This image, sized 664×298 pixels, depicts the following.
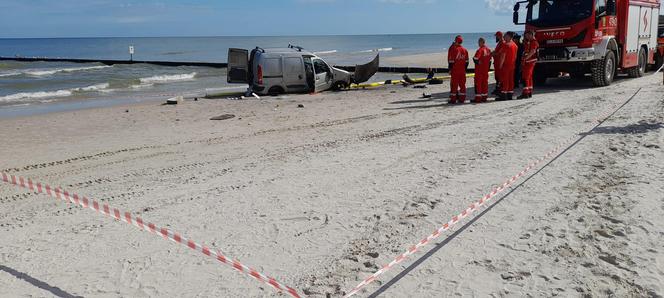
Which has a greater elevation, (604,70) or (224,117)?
(604,70)

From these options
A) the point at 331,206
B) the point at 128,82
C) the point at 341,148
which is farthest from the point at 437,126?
the point at 128,82

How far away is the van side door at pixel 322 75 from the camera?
1825cm

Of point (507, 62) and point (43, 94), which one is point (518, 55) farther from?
point (43, 94)

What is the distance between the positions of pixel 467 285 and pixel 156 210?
3.31 m

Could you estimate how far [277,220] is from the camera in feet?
16.6

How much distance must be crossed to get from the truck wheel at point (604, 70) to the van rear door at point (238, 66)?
422 inches

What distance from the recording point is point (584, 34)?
14234 millimetres

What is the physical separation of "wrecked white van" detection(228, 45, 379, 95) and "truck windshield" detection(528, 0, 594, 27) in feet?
23.1

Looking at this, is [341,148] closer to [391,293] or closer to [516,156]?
[516,156]

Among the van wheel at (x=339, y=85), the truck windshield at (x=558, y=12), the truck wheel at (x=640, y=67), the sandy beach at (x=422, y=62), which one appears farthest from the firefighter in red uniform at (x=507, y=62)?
the sandy beach at (x=422, y=62)

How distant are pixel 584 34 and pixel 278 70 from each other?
9.23 meters

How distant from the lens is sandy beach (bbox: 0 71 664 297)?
3.81 metres

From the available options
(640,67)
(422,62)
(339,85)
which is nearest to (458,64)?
(339,85)

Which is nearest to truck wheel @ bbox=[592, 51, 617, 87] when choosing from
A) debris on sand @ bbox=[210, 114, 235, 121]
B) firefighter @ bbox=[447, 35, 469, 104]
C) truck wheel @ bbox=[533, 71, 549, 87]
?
truck wheel @ bbox=[533, 71, 549, 87]
